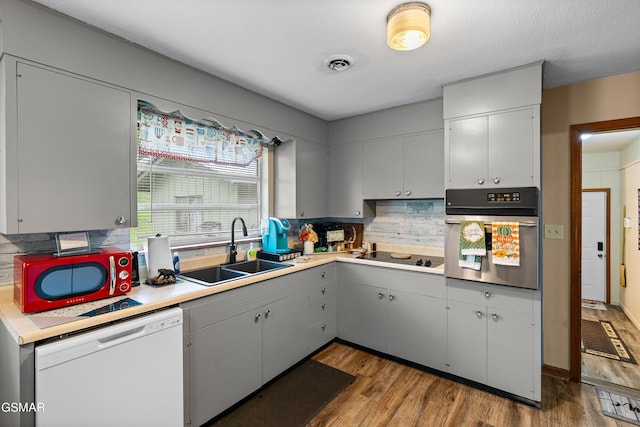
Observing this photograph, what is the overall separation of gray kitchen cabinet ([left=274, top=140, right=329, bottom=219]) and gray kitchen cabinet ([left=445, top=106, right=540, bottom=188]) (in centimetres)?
138

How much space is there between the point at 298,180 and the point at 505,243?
6.16 feet

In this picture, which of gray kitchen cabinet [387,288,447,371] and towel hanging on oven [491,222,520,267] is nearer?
towel hanging on oven [491,222,520,267]

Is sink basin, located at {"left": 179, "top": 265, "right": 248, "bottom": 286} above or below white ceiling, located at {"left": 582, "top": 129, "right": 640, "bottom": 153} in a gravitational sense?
below

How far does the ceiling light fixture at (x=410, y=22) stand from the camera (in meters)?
1.47

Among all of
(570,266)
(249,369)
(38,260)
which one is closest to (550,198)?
(570,266)

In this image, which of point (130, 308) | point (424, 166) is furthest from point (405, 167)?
point (130, 308)

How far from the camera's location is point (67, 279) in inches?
60.1

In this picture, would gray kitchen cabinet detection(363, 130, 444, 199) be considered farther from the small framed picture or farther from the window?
the small framed picture

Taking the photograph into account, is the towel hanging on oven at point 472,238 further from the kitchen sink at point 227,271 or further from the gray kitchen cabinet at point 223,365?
the gray kitchen cabinet at point 223,365

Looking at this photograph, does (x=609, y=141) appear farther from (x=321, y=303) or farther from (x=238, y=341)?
(x=238, y=341)

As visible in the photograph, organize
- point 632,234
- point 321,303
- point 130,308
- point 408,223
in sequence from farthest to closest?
point 632,234 < point 408,223 < point 321,303 < point 130,308

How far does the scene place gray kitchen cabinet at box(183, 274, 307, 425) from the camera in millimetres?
1822

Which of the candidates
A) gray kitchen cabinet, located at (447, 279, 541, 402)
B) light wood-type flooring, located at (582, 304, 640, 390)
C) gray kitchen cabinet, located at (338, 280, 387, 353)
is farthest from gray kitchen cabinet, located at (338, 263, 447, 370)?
light wood-type flooring, located at (582, 304, 640, 390)

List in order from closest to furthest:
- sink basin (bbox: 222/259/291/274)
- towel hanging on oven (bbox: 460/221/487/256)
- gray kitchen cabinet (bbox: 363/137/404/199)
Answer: towel hanging on oven (bbox: 460/221/487/256), sink basin (bbox: 222/259/291/274), gray kitchen cabinet (bbox: 363/137/404/199)
